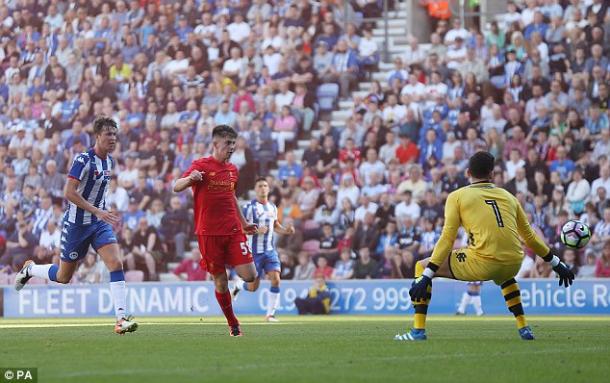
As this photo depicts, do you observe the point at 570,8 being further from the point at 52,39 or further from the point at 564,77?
the point at 52,39

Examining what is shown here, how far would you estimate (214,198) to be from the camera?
1502cm

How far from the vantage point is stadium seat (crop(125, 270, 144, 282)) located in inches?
1093

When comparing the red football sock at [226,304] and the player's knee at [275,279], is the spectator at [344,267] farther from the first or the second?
the red football sock at [226,304]

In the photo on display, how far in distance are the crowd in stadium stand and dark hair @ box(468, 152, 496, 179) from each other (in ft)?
36.6

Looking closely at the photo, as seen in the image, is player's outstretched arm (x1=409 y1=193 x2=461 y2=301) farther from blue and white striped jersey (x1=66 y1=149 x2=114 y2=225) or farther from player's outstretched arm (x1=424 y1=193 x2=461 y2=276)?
blue and white striped jersey (x1=66 y1=149 x2=114 y2=225)

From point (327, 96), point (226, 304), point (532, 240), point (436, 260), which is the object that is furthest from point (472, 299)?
point (436, 260)

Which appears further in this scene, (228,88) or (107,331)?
(228,88)

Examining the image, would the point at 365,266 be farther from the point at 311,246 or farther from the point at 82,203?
the point at 82,203

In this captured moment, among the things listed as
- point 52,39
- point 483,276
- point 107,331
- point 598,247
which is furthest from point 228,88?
point 483,276

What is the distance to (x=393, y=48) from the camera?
100 ft

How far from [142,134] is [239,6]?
161 inches

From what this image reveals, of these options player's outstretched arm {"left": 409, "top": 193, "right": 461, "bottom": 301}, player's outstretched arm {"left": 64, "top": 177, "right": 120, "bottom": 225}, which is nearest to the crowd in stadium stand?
player's outstretched arm {"left": 64, "top": 177, "right": 120, "bottom": 225}

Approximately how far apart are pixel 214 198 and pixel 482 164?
337 centimetres

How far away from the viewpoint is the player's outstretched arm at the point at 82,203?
47.2ft
